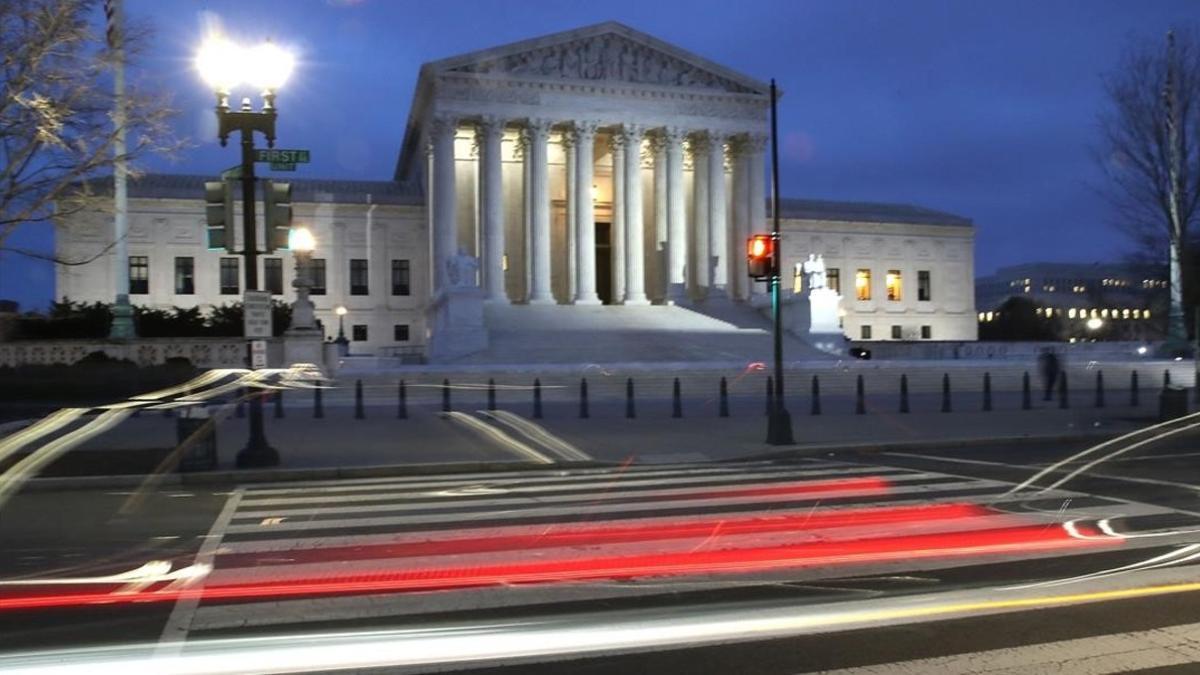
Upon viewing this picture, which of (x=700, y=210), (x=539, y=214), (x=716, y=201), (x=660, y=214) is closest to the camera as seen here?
(x=539, y=214)

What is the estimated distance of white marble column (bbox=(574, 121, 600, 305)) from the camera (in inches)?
2265

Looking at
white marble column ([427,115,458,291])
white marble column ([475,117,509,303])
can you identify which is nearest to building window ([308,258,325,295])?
white marble column ([427,115,458,291])

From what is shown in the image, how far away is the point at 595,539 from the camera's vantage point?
9.02m

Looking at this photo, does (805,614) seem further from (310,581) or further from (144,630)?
(144,630)

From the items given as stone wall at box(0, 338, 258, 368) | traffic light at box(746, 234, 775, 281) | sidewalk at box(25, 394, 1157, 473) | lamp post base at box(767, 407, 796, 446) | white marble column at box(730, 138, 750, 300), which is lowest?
sidewalk at box(25, 394, 1157, 473)

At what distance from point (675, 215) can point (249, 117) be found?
45.4 m

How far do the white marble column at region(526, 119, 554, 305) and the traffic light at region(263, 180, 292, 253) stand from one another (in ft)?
136

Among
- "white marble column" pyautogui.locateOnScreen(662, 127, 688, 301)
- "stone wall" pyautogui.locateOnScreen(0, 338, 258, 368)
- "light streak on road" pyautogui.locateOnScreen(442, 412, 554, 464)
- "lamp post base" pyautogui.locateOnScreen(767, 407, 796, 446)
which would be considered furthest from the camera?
"white marble column" pyautogui.locateOnScreen(662, 127, 688, 301)

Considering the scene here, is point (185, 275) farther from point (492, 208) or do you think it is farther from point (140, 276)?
point (492, 208)

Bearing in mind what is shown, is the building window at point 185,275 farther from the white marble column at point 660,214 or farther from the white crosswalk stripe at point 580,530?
the white crosswalk stripe at point 580,530

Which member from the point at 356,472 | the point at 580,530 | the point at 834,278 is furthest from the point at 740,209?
the point at 580,530

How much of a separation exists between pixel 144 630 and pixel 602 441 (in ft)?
43.8

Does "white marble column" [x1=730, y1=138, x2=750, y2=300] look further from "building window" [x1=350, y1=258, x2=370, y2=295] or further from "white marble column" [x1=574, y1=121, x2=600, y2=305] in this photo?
"building window" [x1=350, y1=258, x2=370, y2=295]

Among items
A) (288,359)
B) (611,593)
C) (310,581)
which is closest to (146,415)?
(288,359)
